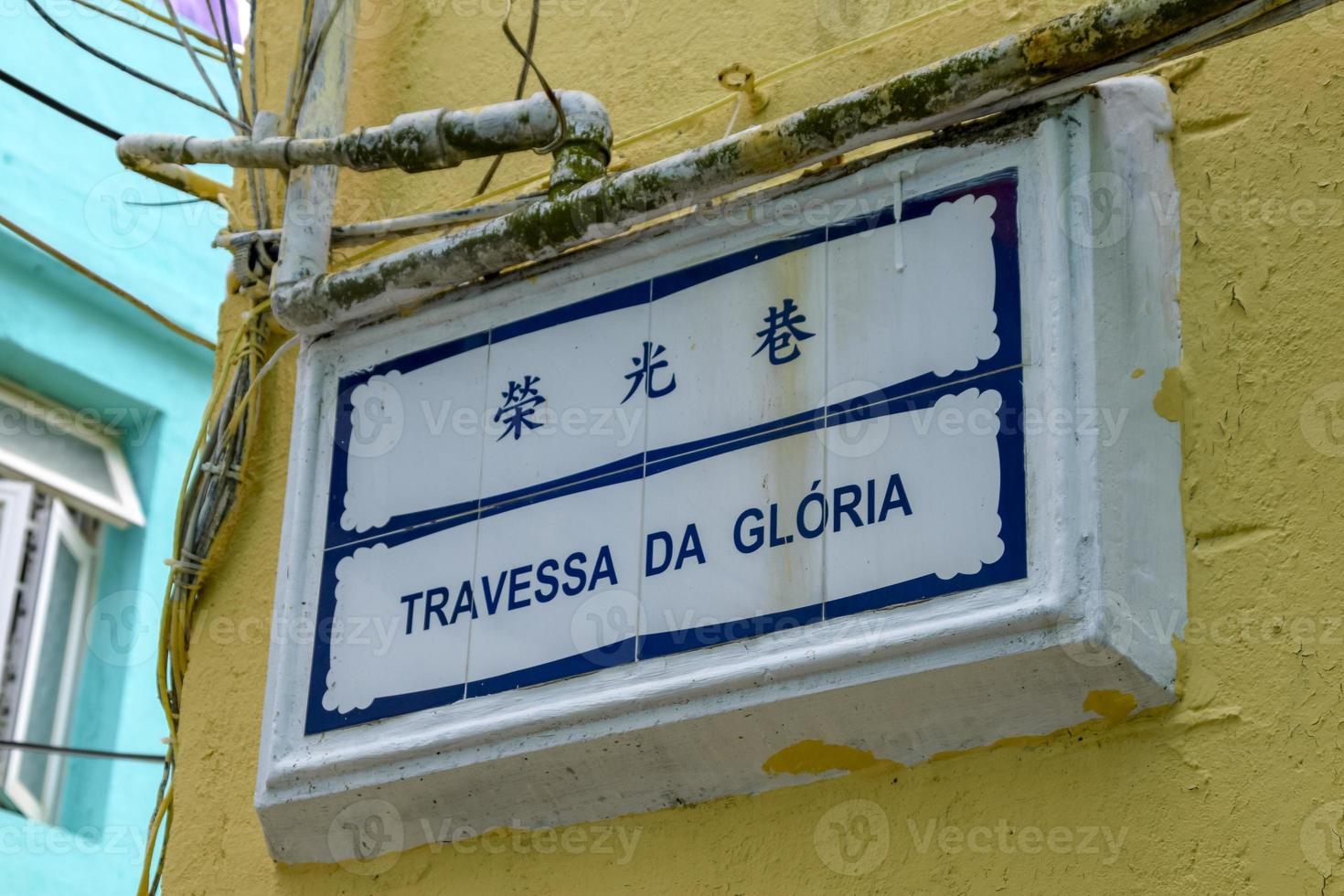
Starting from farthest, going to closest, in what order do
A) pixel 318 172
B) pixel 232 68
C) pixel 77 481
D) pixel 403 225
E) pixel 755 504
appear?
pixel 77 481 → pixel 232 68 → pixel 318 172 → pixel 403 225 → pixel 755 504

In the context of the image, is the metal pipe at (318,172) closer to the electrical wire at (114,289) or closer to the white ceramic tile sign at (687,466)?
the white ceramic tile sign at (687,466)

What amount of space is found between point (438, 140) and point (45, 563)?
12.7ft

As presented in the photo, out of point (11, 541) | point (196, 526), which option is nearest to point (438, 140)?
point (196, 526)

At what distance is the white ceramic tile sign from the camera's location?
2812mm

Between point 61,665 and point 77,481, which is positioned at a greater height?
point 77,481

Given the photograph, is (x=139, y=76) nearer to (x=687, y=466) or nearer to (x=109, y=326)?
(x=687, y=466)

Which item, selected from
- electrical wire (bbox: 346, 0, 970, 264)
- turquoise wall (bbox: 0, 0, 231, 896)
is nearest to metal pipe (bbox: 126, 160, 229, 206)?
electrical wire (bbox: 346, 0, 970, 264)

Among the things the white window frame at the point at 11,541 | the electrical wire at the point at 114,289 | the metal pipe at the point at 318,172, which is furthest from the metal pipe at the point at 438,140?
the white window frame at the point at 11,541

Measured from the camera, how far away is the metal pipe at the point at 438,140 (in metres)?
3.41

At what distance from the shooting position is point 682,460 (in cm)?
306

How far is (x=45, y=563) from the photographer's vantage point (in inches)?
267

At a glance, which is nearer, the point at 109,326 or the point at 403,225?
the point at 403,225

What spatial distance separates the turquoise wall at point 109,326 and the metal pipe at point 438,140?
289 centimetres

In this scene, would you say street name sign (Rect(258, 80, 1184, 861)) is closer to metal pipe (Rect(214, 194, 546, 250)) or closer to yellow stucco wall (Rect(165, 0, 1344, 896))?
yellow stucco wall (Rect(165, 0, 1344, 896))
